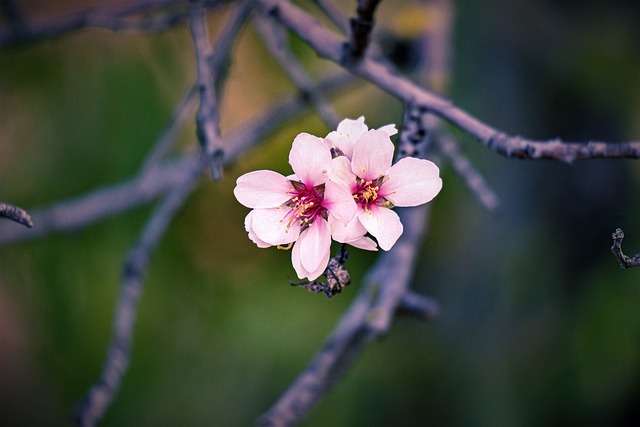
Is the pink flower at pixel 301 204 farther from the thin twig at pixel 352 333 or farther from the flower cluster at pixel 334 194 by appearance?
the thin twig at pixel 352 333

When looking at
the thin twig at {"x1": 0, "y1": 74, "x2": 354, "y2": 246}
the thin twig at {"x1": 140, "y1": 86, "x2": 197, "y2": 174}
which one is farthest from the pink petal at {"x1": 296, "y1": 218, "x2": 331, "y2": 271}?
the thin twig at {"x1": 0, "y1": 74, "x2": 354, "y2": 246}

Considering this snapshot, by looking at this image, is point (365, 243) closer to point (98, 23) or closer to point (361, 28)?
point (361, 28)

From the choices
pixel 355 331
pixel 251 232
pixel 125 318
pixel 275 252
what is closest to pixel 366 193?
pixel 251 232

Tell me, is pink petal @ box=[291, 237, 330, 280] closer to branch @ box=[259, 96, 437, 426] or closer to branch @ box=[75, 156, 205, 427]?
branch @ box=[259, 96, 437, 426]

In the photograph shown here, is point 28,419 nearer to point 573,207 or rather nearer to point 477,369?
point 477,369

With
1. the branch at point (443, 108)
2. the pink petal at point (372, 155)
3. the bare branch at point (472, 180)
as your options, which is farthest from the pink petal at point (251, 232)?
the bare branch at point (472, 180)

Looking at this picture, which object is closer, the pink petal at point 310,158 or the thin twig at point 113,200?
the pink petal at point 310,158
